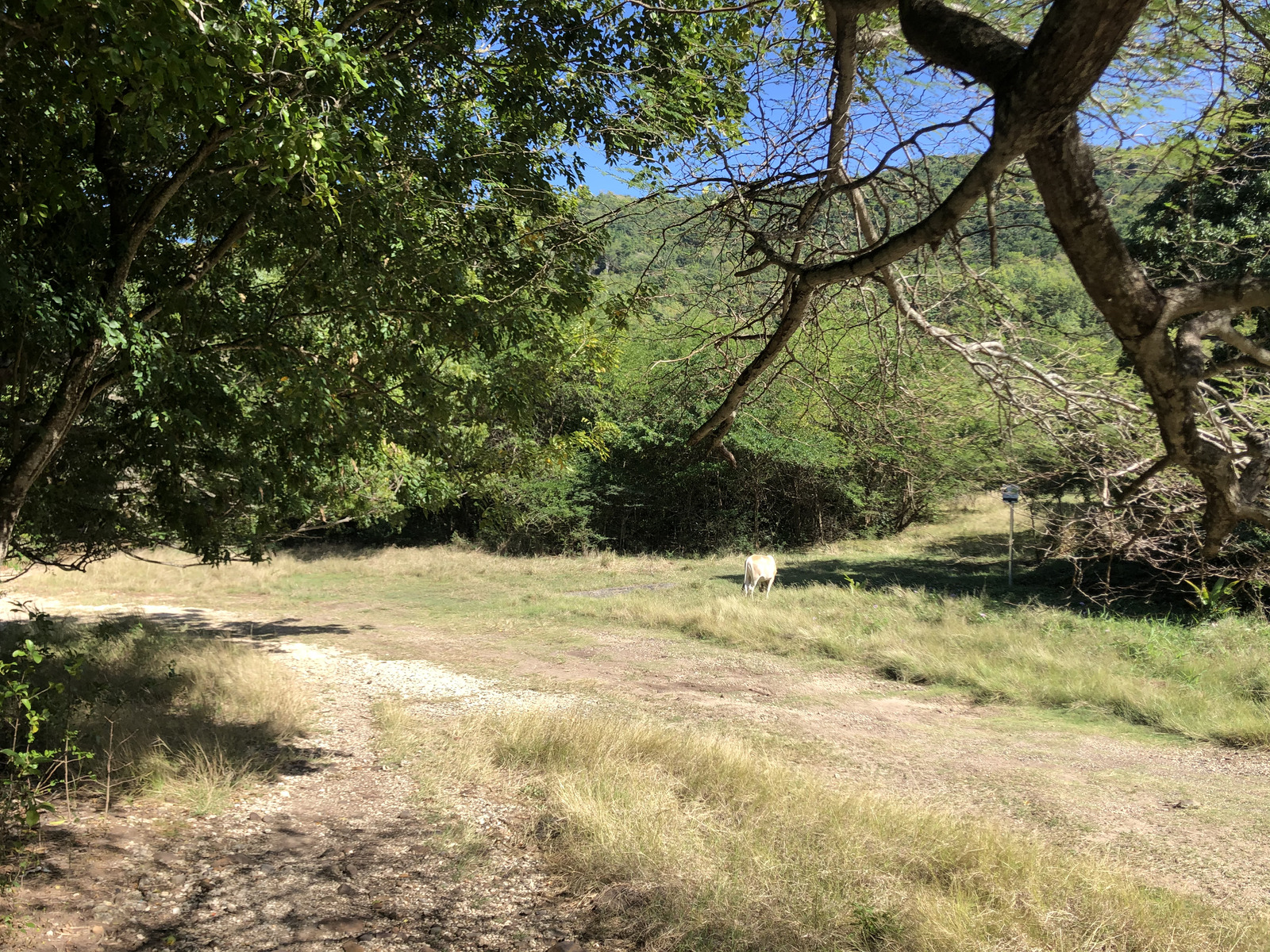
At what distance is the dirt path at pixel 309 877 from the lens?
14.0 ft

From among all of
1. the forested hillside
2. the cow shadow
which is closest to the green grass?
the cow shadow

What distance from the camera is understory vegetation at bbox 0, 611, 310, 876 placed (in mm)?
4910

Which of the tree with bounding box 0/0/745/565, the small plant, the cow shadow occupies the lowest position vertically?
the cow shadow

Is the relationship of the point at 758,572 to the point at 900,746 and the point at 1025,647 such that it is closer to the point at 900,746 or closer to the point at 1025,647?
the point at 1025,647

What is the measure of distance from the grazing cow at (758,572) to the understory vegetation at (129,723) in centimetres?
1139

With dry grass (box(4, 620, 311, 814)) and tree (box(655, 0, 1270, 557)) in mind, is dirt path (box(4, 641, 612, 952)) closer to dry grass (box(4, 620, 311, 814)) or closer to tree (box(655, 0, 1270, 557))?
dry grass (box(4, 620, 311, 814))

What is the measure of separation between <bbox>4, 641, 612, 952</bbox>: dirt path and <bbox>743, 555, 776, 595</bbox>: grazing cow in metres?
13.4

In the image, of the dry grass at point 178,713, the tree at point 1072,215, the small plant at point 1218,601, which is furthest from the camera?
the small plant at point 1218,601

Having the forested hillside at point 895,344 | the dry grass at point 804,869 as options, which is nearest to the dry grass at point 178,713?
the dry grass at point 804,869

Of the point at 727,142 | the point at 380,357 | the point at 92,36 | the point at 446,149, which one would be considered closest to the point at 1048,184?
the point at 92,36

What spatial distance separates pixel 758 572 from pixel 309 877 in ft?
50.4

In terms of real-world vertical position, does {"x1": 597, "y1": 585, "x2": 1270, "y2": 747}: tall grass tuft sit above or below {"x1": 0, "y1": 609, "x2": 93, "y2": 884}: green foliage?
below

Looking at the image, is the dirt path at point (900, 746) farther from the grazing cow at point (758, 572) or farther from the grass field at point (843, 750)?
the grazing cow at point (758, 572)

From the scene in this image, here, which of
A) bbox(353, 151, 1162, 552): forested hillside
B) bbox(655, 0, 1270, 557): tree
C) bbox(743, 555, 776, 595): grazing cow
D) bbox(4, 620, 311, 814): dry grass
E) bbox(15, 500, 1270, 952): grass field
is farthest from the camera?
bbox(743, 555, 776, 595): grazing cow
